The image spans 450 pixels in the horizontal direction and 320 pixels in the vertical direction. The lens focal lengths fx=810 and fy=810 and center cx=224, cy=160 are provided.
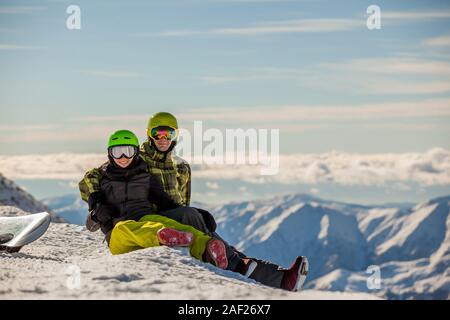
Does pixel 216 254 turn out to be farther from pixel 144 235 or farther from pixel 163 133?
pixel 163 133

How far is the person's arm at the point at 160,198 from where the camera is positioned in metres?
12.9

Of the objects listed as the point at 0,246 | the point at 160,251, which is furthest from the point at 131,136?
the point at 0,246

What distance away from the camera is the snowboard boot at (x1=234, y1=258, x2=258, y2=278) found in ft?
38.1

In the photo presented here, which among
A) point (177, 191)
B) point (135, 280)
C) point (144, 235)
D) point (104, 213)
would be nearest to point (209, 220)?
point (177, 191)

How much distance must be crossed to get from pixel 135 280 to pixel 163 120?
4513 millimetres

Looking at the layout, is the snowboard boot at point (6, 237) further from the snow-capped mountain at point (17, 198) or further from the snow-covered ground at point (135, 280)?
the snow-capped mountain at point (17, 198)

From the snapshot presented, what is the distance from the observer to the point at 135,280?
9586mm

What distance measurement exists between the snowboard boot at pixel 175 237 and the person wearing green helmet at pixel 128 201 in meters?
0.23

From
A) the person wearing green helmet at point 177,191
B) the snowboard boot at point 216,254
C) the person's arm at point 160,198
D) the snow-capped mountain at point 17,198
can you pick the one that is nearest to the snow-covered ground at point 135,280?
the snowboard boot at point 216,254

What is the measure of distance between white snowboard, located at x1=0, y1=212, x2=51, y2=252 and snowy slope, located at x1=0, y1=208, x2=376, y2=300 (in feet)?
3.09

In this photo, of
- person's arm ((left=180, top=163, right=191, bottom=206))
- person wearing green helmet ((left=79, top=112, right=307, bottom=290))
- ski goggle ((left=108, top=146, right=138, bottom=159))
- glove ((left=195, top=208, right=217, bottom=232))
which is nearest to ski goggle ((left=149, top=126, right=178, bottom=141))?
person wearing green helmet ((left=79, top=112, right=307, bottom=290))

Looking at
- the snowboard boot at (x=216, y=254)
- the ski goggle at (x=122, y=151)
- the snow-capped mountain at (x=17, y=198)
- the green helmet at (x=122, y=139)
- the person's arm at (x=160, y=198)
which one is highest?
the green helmet at (x=122, y=139)

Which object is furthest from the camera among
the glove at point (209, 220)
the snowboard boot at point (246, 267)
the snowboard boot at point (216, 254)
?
the glove at point (209, 220)

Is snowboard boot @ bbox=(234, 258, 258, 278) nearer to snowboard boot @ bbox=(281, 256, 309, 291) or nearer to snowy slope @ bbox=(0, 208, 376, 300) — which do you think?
snowy slope @ bbox=(0, 208, 376, 300)
